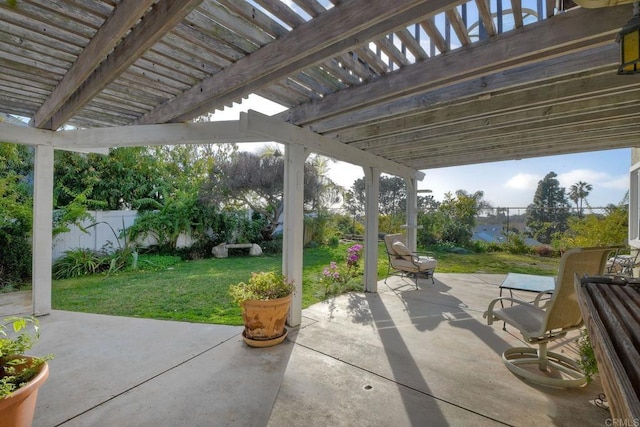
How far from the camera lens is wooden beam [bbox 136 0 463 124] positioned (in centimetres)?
158

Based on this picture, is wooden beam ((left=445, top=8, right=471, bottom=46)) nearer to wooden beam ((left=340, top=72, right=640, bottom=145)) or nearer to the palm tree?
wooden beam ((left=340, top=72, right=640, bottom=145))

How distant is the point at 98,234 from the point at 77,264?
40.1 inches

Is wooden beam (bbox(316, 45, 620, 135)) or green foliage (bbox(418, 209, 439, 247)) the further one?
green foliage (bbox(418, 209, 439, 247))

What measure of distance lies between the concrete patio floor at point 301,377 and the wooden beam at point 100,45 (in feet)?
7.91

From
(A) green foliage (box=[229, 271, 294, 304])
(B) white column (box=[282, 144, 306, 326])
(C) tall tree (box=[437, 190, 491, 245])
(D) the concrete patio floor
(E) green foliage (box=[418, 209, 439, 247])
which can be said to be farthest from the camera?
(E) green foliage (box=[418, 209, 439, 247])

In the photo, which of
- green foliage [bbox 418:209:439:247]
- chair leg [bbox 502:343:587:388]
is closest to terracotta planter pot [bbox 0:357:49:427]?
chair leg [bbox 502:343:587:388]

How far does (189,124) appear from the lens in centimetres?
359

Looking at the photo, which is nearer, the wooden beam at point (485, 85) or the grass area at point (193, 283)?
the wooden beam at point (485, 85)

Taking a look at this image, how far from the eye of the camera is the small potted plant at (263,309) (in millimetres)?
3141

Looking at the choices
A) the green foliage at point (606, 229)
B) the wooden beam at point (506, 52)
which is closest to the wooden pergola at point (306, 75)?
the wooden beam at point (506, 52)

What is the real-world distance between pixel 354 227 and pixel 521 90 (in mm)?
10170

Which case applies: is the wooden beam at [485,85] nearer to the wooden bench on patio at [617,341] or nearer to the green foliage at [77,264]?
the wooden bench on patio at [617,341]

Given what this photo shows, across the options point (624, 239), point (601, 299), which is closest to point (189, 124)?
point (601, 299)

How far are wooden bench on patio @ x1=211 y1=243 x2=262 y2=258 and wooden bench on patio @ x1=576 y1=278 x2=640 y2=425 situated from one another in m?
8.20
